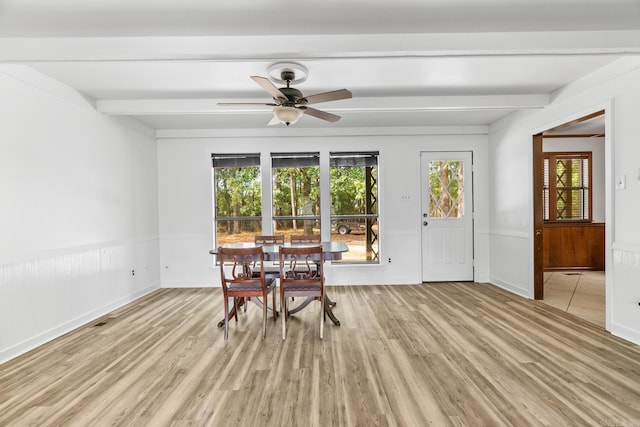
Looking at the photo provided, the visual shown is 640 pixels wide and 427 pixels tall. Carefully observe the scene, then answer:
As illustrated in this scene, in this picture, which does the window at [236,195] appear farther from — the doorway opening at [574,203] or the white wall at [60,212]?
the doorway opening at [574,203]

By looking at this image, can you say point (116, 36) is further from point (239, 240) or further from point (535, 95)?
point (535, 95)

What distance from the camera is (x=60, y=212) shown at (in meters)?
3.43

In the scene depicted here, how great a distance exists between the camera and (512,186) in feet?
15.8

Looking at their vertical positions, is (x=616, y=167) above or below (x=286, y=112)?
below

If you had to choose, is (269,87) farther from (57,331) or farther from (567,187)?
(567,187)

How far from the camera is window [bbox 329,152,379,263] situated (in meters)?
5.49

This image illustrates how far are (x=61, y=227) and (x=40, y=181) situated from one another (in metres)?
0.52

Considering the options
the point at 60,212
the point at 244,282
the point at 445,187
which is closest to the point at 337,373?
the point at 244,282

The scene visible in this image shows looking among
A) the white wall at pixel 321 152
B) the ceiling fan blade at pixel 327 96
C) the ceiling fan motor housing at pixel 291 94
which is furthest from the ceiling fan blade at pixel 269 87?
the white wall at pixel 321 152

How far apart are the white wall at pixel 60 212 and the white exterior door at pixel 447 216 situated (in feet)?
14.8

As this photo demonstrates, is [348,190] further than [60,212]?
Yes

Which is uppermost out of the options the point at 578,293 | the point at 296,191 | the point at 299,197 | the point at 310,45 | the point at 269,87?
the point at 310,45

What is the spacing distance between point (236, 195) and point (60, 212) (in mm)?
2487

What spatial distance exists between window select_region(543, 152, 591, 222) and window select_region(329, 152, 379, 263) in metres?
3.46
